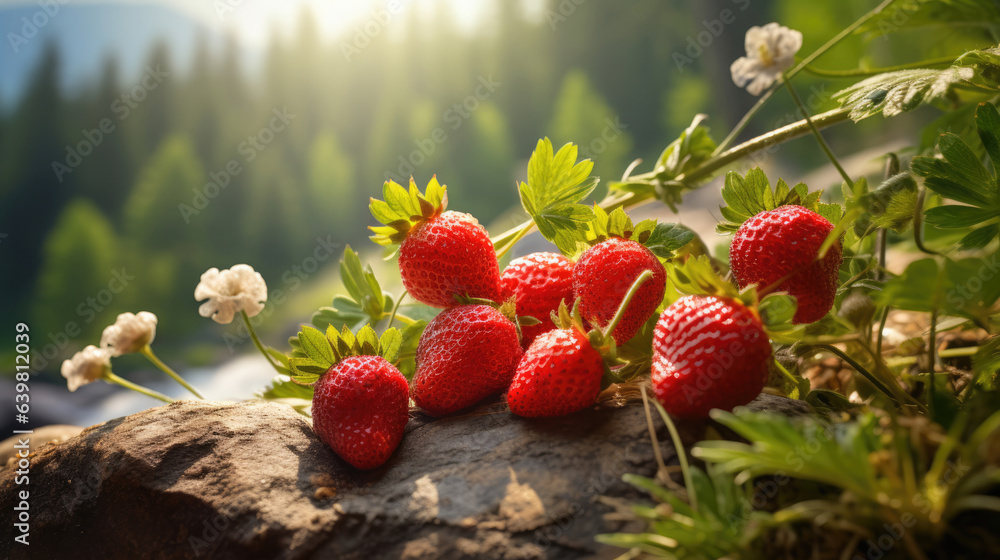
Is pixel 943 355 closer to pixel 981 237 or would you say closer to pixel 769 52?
pixel 981 237

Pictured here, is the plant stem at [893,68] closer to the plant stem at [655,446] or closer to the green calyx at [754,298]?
the green calyx at [754,298]

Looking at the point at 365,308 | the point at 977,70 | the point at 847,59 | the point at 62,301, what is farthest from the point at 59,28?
the point at 847,59

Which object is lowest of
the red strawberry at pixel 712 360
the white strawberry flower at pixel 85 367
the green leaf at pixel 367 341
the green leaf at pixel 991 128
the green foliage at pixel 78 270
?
the red strawberry at pixel 712 360

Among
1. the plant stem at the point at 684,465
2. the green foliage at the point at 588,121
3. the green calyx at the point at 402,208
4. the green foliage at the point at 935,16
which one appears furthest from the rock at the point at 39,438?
the green foliage at the point at 588,121

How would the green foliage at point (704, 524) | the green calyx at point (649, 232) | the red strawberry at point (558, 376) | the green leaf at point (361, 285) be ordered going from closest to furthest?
1. the green foliage at point (704, 524)
2. the red strawberry at point (558, 376)
3. the green calyx at point (649, 232)
4. the green leaf at point (361, 285)

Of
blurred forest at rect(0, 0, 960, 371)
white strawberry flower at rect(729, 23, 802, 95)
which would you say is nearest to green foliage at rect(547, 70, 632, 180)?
blurred forest at rect(0, 0, 960, 371)

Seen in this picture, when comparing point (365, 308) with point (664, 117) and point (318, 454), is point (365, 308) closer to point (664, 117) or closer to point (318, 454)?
point (318, 454)

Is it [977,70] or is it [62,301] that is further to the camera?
[62,301]

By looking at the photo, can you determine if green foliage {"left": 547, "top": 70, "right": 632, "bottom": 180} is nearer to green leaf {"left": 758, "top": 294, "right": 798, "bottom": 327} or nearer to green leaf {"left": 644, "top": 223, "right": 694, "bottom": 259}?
green leaf {"left": 644, "top": 223, "right": 694, "bottom": 259}

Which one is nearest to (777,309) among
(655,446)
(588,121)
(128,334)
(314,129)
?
(655,446)
